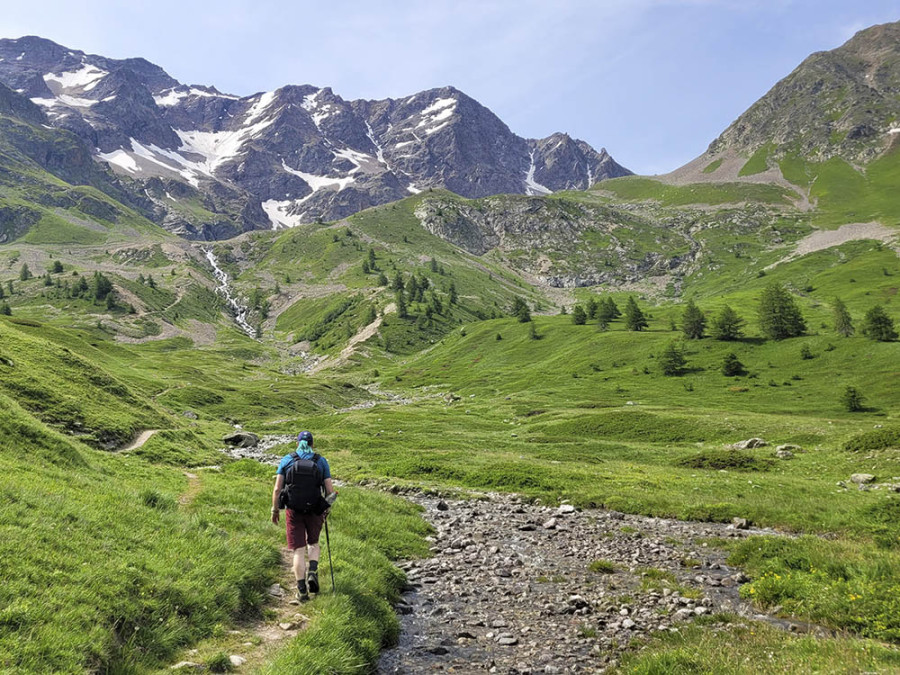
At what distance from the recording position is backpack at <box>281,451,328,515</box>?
13062mm

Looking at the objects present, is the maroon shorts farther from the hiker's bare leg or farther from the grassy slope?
the grassy slope

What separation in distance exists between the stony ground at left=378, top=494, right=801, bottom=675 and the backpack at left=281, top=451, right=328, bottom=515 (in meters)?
4.23

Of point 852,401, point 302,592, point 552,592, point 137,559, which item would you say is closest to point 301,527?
point 302,592

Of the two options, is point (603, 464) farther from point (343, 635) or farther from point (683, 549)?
point (343, 635)

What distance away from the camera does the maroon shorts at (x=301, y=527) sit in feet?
43.0

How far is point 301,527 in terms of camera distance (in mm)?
13234

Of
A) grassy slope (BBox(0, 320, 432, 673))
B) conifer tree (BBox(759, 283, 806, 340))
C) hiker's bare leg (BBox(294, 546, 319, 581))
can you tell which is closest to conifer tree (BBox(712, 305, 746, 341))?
conifer tree (BBox(759, 283, 806, 340))

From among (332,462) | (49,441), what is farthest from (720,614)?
(332,462)

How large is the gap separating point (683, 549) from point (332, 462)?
34408mm

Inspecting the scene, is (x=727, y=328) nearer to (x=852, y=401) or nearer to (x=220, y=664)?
(x=852, y=401)

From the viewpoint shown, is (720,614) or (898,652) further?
(720,614)

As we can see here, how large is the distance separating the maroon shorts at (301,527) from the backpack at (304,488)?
0.59 feet

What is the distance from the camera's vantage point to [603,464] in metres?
45.1

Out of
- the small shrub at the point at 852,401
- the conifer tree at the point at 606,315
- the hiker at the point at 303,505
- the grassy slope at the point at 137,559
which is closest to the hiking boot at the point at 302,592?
the hiker at the point at 303,505
